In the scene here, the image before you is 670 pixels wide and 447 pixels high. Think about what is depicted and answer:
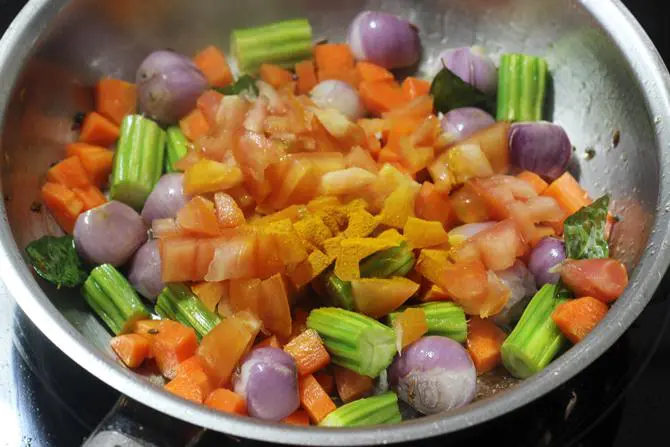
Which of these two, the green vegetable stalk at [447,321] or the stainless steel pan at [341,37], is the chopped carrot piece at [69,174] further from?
the green vegetable stalk at [447,321]

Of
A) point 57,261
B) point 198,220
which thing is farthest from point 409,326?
point 57,261

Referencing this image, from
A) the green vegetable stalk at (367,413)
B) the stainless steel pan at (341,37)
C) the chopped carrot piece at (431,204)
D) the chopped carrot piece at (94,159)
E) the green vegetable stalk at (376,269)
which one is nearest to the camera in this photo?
the stainless steel pan at (341,37)

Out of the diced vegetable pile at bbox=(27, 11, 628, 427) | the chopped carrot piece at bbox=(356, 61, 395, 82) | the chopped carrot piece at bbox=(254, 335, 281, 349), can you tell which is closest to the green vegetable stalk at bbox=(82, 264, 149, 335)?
the diced vegetable pile at bbox=(27, 11, 628, 427)

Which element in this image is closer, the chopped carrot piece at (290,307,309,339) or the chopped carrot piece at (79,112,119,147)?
the chopped carrot piece at (290,307,309,339)

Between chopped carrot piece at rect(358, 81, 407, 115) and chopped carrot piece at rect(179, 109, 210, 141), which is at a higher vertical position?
chopped carrot piece at rect(358, 81, 407, 115)

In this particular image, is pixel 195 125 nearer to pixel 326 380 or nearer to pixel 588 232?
pixel 326 380

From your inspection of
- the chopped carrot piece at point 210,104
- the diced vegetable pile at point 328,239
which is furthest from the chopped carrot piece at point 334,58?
the chopped carrot piece at point 210,104

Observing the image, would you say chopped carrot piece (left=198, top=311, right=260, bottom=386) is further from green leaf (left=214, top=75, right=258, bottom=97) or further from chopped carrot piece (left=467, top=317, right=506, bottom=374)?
green leaf (left=214, top=75, right=258, bottom=97)
